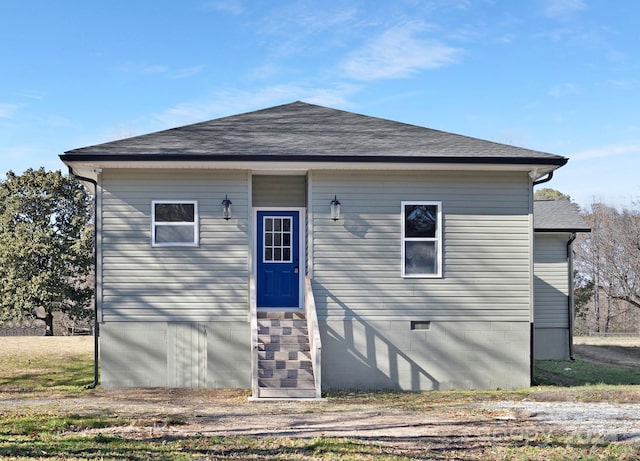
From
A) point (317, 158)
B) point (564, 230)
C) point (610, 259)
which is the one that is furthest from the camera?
point (610, 259)

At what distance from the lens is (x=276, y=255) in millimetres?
12320

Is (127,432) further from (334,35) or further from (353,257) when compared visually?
(334,35)

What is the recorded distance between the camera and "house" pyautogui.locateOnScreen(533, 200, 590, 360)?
57.2 feet

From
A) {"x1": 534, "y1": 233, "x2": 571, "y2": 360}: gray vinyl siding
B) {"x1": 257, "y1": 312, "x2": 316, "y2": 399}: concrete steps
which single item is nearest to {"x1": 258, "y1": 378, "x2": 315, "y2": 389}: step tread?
{"x1": 257, "y1": 312, "x2": 316, "y2": 399}: concrete steps

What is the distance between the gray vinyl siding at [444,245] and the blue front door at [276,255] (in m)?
0.94

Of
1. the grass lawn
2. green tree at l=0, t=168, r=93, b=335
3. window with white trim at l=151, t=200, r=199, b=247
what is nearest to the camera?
the grass lawn

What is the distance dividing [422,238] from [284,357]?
3340 millimetres

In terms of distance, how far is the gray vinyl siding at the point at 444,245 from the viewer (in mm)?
11500

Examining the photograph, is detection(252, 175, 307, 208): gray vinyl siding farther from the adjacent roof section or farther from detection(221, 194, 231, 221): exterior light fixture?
detection(221, 194, 231, 221): exterior light fixture

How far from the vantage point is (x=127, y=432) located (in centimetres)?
684

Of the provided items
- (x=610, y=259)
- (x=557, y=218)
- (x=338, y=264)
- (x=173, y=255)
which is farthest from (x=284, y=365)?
(x=610, y=259)

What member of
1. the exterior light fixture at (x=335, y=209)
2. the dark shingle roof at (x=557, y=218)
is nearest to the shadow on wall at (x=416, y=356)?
the exterior light fixture at (x=335, y=209)

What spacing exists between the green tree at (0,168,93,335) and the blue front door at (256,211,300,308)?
13.9 meters

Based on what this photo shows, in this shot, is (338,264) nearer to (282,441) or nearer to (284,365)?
(284,365)
